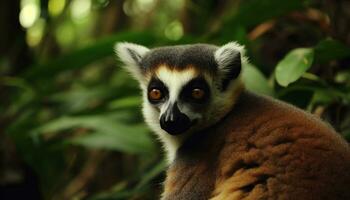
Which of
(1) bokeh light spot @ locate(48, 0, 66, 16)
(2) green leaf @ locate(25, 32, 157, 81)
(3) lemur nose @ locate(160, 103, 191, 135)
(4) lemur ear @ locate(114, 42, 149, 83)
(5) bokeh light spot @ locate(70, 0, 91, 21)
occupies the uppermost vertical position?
(1) bokeh light spot @ locate(48, 0, 66, 16)

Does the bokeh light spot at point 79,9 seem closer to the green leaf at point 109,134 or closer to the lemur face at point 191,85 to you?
the green leaf at point 109,134

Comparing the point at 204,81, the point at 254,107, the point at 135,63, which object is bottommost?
the point at 254,107

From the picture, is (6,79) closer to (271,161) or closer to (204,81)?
(204,81)

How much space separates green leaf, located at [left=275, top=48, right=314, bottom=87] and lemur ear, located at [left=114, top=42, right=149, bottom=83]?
100 centimetres

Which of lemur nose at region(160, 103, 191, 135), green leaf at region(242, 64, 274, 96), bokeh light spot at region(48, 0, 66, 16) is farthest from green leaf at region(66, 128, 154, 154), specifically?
bokeh light spot at region(48, 0, 66, 16)

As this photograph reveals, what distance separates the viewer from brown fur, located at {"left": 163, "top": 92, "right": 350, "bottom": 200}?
3332 millimetres

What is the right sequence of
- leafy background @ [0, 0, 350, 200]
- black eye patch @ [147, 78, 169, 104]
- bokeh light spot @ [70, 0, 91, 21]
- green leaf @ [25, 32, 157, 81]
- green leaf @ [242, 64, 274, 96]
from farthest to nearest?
bokeh light spot @ [70, 0, 91, 21]
green leaf @ [25, 32, 157, 81]
leafy background @ [0, 0, 350, 200]
green leaf @ [242, 64, 274, 96]
black eye patch @ [147, 78, 169, 104]

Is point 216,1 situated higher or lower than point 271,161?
higher

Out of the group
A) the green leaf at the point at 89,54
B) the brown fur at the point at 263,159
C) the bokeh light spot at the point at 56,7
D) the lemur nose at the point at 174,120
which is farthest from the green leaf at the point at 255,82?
the bokeh light spot at the point at 56,7

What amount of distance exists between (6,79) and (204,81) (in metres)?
3.43

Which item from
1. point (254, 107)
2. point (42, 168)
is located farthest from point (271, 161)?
point (42, 168)

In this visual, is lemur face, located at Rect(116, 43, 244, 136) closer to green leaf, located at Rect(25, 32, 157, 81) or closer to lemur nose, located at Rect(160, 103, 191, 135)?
lemur nose, located at Rect(160, 103, 191, 135)

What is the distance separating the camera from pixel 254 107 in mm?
4008

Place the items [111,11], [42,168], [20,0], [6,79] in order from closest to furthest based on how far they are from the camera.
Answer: [42,168] < [6,79] < [20,0] < [111,11]
